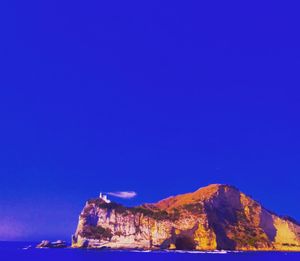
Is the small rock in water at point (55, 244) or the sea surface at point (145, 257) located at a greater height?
the small rock in water at point (55, 244)

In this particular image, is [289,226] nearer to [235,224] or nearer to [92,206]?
[235,224]

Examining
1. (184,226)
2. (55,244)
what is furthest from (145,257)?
(55,244)

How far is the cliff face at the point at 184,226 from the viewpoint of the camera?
14162 cm

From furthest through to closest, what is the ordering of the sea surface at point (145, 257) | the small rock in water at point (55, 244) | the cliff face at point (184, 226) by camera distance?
the small rock in water at point (55, 244) → the cliff face at point (184, 226) → the sea surface at point (145, 257)

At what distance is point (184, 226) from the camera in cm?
14188

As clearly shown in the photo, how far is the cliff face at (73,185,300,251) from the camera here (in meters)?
142

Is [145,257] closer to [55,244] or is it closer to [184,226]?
[184,226]

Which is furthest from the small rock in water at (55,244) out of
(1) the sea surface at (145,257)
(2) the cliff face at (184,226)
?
(1) the sea surface at (145,257)

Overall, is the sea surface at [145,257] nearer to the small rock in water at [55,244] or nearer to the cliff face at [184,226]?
the cliff face at [184,226]

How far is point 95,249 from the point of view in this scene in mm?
141125

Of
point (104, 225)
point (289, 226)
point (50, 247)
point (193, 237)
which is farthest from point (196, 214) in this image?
point (50, 247)

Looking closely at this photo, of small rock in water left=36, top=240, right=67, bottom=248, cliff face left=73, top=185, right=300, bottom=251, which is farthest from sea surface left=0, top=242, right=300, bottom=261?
small rock in water left=36, top=240, right=67, bottom=248

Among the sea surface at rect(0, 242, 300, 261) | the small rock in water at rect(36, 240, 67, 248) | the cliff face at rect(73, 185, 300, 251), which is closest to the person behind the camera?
the sea surface at rect(0, 242, 300, 261)

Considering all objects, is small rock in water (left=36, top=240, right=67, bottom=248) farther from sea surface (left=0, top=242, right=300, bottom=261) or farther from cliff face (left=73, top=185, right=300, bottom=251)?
sea surface (left=0, top=242, right=300, bottom=261)
